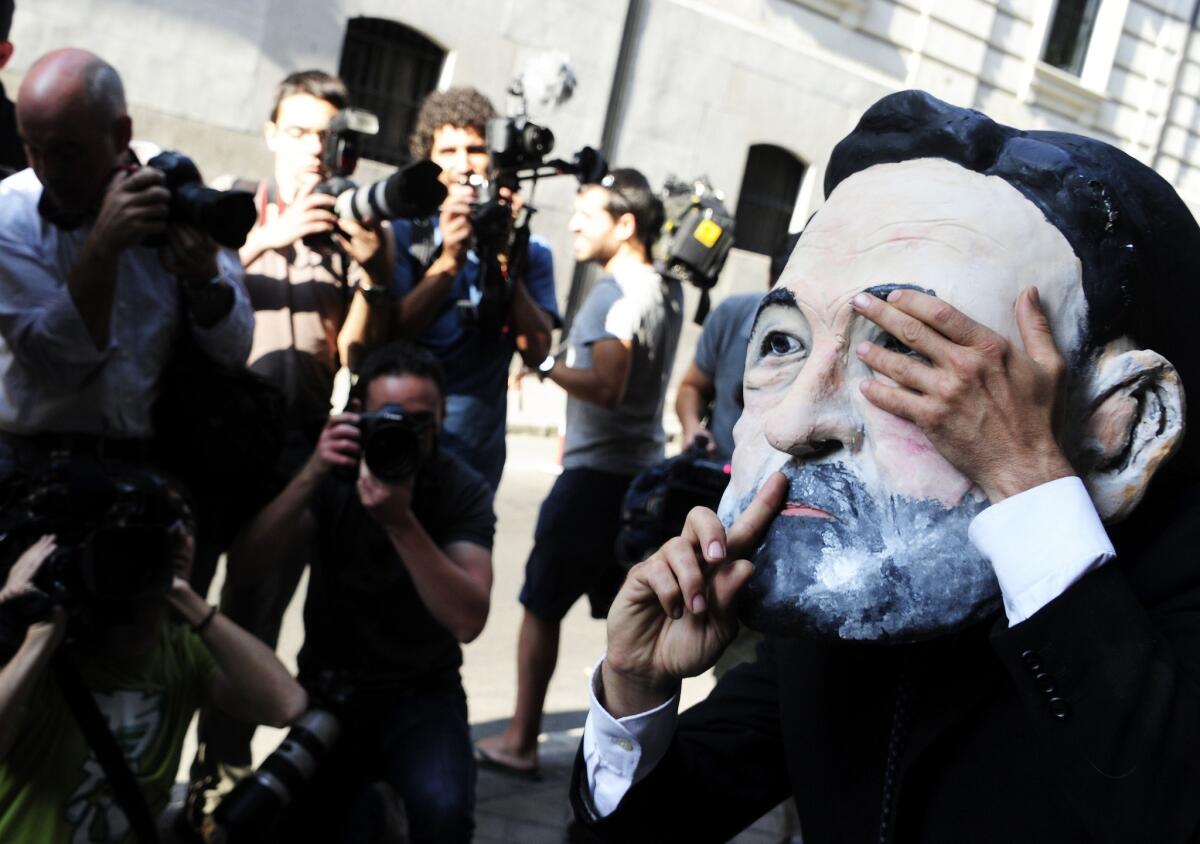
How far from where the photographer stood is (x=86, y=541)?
2654 millimetres

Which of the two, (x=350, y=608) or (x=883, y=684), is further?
(x=350, y=608)

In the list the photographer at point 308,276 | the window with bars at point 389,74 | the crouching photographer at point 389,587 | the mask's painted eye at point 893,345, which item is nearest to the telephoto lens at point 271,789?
the crouching photographer at point 389,587

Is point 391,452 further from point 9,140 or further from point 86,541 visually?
point 9,140

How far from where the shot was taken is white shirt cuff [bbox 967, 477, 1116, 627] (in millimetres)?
1276

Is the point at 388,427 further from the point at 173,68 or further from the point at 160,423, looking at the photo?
the point at 173,68

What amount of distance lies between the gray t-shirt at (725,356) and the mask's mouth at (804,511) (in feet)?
8.93

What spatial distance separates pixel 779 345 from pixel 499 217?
97.6 inches

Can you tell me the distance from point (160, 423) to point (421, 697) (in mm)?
928

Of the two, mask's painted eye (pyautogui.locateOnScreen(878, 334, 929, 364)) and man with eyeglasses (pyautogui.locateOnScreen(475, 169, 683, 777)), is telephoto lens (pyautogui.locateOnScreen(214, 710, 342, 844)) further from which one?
mask's painted eye (pyautogui.locateOnScreen(878, 334, 929, 364))

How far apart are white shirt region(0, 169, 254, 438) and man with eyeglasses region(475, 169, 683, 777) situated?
4.48ft

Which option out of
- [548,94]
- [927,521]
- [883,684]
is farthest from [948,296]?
[548,94]

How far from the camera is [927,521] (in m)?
1.36

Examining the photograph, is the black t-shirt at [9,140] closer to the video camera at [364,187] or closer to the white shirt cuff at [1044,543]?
the video camera at [364,187]

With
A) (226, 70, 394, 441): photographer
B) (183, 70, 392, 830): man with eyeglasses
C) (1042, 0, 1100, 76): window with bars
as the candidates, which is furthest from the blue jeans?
(1042, 0, 1100, 76): window with bars
